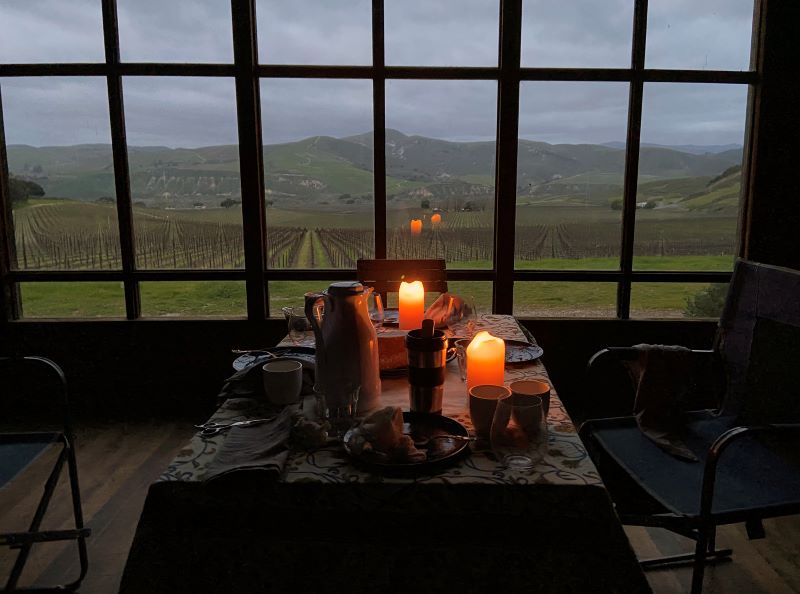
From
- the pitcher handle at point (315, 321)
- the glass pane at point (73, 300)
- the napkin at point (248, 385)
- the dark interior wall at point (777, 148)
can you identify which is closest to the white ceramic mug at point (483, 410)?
the pitcher handle at point (315, 321)

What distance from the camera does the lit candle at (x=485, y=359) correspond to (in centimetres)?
132

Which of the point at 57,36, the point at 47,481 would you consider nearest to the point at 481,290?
the point at 47,481

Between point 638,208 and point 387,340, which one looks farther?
point 638,208

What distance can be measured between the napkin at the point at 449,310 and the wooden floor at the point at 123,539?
3.34 feet

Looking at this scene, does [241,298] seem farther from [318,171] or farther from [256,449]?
[256,449]

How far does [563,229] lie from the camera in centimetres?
316

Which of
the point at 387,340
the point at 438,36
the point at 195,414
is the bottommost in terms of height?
the point at 195,414

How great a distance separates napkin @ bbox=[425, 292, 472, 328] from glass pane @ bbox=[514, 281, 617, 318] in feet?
3.86

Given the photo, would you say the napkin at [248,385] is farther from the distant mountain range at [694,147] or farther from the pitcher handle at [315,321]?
the distant mountain range at [694,147]

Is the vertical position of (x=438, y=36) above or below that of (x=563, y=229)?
above

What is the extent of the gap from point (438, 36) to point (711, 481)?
2.43 meters

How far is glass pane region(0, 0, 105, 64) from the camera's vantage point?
9.38 ft

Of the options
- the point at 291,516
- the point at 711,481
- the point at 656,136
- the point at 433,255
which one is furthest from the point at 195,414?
the point at 656,136

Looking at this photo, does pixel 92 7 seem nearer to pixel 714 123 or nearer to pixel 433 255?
pixel 433 255
